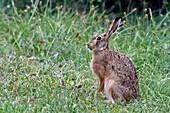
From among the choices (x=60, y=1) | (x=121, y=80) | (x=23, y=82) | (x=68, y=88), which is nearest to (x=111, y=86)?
(x=121, y=80)

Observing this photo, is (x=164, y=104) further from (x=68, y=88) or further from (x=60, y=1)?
(x=60, y=1)

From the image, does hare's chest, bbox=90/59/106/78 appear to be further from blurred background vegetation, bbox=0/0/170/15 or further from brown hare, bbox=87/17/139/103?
blurred background vegetation, bbox=0/0/170/15

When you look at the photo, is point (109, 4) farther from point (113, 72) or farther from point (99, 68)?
point (113, 72)

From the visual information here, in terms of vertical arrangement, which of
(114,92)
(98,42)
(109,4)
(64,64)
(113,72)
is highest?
(109,4)

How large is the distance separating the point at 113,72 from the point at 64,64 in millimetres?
1449

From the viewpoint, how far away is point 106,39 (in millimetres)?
7453

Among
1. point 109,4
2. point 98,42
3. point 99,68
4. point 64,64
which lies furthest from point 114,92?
point 109,4

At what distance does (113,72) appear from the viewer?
7266mm

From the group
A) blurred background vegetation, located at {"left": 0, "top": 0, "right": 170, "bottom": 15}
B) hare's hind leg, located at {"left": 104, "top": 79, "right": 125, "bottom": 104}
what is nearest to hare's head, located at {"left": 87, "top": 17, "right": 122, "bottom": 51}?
hare's hind leg, located at {"left": 104, "top": 79, "right": 125, "bottom": 104}

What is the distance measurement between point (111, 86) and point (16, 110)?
4.08 ft

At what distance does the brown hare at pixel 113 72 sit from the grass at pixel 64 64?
0.56ft

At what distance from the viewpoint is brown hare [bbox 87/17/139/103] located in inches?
282

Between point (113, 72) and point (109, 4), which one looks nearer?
point (113, 72)

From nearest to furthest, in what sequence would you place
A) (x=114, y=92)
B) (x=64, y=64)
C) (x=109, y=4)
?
(x=114, y=92)
(x=64, y=64)
(x=109, y=4)
